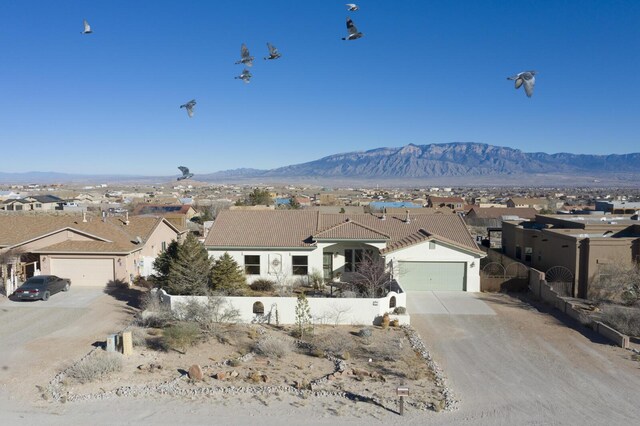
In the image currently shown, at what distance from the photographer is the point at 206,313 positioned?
1972cm

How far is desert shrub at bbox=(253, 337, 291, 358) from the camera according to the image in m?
16.8

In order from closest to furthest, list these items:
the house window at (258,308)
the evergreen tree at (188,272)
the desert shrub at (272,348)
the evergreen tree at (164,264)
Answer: the desert shrub at (272,348) < the house window at (258,308) < the evergreen tree at (188,272) < the evergreen tree at (164,264)

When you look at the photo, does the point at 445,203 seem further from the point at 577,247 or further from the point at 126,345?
the point at 126,345

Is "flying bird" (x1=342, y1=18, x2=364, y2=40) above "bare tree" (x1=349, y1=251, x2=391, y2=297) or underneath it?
above

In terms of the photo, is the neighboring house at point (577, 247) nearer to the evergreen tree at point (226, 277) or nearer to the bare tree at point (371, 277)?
the bare tree at point (371, 277)

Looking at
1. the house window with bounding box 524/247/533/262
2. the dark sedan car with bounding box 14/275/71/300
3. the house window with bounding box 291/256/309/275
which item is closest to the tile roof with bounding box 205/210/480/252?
the house window with bounding box 291/256/309/275

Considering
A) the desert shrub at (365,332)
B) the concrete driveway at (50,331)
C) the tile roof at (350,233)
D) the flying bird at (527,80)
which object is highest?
the flying bird at (527,80)

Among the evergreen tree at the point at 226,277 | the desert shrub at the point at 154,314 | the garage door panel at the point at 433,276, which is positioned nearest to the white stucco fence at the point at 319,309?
the desert shrub at the point at 154,314

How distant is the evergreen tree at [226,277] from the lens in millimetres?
22547

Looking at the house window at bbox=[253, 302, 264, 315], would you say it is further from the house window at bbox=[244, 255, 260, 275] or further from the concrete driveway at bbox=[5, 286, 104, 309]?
the concrete driveway at bbox=[5, 286, 104, 309]

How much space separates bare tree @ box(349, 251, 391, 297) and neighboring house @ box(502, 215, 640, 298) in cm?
943

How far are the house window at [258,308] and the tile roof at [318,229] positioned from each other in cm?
622

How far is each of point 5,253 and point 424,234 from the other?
72.3 ft

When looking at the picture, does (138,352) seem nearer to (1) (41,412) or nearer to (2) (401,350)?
(1) (41,412)
